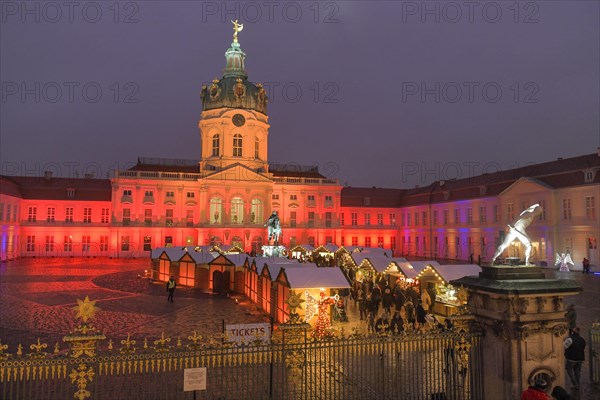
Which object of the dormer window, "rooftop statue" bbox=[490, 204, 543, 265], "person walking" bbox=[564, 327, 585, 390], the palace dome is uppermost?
the palace dome

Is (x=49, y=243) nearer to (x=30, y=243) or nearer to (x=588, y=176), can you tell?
(x=30, y=243)

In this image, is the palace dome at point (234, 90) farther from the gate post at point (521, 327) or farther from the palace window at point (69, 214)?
the gate post at point (521, 327)

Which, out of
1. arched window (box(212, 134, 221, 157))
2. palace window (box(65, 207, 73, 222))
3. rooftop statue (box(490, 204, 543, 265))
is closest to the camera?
rooftop statue (box(490, 204, 543, 265))

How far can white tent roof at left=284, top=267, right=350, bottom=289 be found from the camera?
17.2 m

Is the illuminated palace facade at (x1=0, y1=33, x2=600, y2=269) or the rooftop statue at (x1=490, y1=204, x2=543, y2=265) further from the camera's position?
the illuminated palace facade at (x1=0, y1=33, x2=600, y2=269)

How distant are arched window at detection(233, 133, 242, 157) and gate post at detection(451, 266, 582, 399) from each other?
2356 inches

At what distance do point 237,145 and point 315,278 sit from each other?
5008cm

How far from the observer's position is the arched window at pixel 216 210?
6003cm

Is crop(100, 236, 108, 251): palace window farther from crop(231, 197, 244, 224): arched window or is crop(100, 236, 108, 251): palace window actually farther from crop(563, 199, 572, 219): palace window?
crop(563, 199, 572, 219): palace window

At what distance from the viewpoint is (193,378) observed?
646cm

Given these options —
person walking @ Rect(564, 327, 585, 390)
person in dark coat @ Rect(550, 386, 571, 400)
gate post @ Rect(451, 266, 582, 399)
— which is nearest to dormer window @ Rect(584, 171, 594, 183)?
person walking @ Rect(564, 327, 585, 390)

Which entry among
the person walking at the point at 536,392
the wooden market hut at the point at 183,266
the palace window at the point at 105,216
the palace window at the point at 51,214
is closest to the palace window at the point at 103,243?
the palace window at the point at 105,216

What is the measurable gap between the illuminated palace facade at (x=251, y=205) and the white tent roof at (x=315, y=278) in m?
30.8

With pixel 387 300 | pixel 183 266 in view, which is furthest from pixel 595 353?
pixel 183 266
